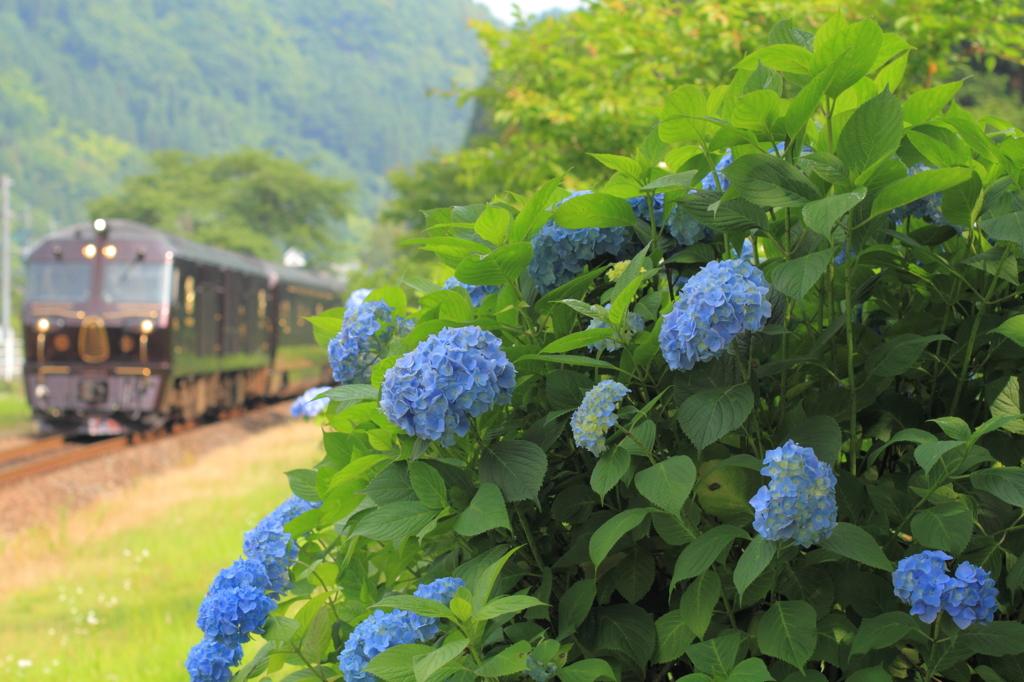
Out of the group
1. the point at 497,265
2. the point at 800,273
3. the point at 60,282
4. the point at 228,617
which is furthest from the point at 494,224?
the point at 60,282

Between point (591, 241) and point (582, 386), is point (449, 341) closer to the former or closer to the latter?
point (582, 386)

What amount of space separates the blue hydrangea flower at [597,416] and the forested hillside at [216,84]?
96.0m

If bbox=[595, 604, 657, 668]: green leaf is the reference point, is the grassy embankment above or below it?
below

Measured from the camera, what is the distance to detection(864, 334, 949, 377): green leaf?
113 centimetres

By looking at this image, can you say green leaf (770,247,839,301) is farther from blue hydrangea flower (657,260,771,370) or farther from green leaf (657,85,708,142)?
green leaf (657,85,708,142)

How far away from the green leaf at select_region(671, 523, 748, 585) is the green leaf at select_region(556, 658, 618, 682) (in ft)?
0.49

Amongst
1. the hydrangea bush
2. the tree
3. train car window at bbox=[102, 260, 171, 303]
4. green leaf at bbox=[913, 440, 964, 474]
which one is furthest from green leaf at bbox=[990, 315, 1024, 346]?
the tree

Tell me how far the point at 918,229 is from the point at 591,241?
0.57 metres

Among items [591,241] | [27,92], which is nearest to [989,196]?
[591,241]

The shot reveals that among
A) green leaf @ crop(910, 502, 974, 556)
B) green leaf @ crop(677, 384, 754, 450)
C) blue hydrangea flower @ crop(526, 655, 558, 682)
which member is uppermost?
green leaf @ crop(677, 384, 754, 450)

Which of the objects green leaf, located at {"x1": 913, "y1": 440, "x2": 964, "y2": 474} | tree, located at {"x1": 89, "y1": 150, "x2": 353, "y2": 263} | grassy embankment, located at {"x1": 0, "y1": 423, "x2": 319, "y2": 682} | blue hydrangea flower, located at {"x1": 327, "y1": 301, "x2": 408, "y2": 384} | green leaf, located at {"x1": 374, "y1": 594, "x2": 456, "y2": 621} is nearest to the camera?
green leaf, located at {"x1": 913, "y1": 440, "x2": 964, "y2": 474}

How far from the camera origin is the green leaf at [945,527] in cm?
101

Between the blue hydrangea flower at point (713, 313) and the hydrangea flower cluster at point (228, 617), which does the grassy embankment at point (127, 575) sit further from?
the blue hydrangea flower at point (713, 313)

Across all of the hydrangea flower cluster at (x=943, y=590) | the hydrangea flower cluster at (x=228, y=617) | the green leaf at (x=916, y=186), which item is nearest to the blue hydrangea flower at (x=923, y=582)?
the hydrangea flower cluster at (x=943, y=590)
